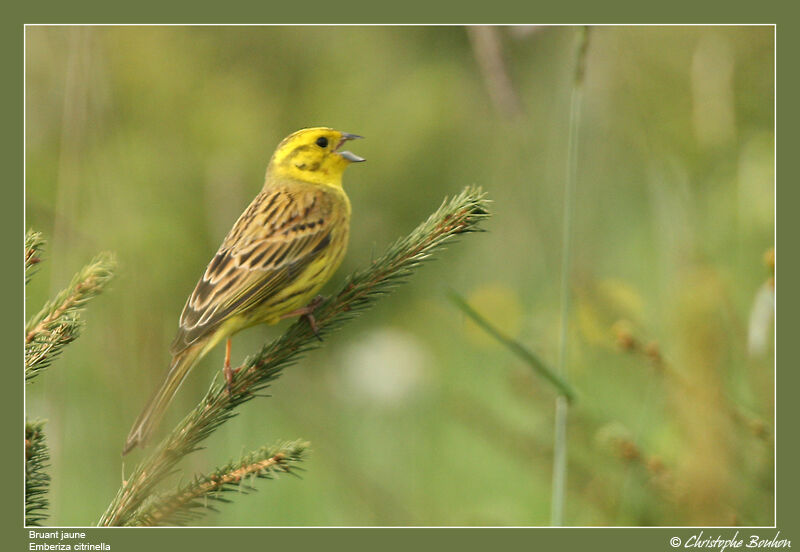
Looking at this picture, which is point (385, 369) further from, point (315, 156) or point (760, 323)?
point (760, 323)

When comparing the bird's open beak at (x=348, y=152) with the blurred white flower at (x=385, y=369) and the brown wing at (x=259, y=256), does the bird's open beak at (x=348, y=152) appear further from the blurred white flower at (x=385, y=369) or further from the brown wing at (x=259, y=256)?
the blurred white flower at (x=385, y=369)

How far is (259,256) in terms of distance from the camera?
11.5ft

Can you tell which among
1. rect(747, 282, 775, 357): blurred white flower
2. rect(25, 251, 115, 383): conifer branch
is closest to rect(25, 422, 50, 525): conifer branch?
rect(25, 251, 115, 383): conifer branch

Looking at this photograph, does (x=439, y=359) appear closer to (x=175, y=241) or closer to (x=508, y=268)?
(x=508, y=268)

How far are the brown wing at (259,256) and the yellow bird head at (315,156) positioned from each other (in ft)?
0.38

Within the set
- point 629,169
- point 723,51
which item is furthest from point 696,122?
point 629,169

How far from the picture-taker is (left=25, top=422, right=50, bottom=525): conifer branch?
262 centimetres

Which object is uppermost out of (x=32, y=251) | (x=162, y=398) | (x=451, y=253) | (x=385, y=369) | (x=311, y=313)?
(x=451, y=253)

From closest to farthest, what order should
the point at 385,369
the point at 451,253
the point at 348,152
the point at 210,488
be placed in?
the point at 210,488, the point at 348,152, the point at 385,369, the point at 451,253

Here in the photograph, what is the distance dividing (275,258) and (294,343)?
0.50 meters

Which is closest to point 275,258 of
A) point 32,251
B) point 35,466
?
point 32,251

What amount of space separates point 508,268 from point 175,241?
195 centimetres

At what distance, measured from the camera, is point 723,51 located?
Answer: 417 cm

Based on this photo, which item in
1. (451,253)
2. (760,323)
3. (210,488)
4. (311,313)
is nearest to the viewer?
(210,488)
